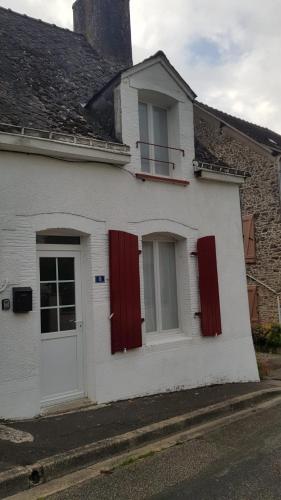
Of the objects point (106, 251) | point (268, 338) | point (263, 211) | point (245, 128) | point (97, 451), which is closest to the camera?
point (97, 451)

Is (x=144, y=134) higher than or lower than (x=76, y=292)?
higher

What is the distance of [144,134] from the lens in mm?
7609

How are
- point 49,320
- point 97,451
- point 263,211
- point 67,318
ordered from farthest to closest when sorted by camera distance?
point 263,211 < point 67,318 < point 49,320 < point 97,451

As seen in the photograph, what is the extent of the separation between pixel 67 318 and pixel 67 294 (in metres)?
0.34

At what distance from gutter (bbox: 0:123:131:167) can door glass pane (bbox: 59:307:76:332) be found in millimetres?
2149

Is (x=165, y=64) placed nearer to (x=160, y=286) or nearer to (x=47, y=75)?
(x=47, y=75)

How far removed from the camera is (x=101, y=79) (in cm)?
894

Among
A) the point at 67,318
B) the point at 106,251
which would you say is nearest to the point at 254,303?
the point at 106,251

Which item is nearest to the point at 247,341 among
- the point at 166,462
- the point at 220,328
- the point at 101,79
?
the point at 220,328

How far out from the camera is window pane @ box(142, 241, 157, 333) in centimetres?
721

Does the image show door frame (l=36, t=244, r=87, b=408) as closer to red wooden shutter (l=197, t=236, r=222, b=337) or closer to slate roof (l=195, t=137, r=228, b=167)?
red wooden shutter (l=197, t=236, r=222, b=337)

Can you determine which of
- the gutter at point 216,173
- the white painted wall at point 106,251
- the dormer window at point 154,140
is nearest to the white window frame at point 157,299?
the white painted wall at point 106,251

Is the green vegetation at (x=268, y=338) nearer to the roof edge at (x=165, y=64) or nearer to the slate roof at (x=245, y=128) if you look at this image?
the slate roof at (x=245, y=128)

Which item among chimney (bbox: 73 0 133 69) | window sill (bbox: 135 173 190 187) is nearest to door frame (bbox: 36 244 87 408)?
window sill (bbox: 135 173 190 187)
